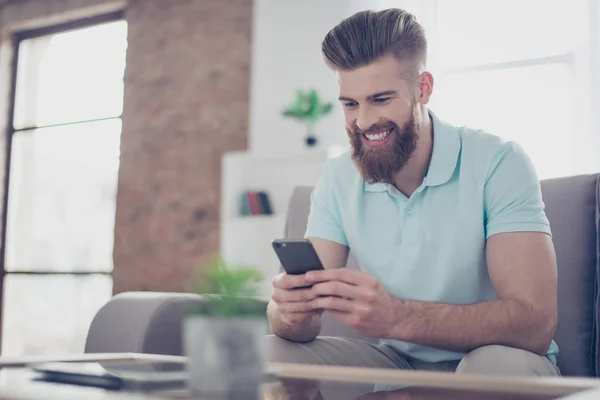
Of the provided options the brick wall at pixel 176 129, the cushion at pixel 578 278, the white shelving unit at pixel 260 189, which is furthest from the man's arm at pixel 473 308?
the brick wall at pixel 176 129

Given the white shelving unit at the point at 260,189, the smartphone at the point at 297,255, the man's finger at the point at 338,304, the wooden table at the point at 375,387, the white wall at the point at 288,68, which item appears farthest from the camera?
the white wall at the point at 288,68

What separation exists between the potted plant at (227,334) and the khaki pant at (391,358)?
58 centimetres

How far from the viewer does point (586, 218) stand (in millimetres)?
1587

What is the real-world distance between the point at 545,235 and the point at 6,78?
4.84 m

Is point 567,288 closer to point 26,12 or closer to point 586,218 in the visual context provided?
point 586,218

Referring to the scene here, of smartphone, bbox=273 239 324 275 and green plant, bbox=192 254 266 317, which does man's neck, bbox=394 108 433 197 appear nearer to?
smartphone, bbox=273 239 324 275

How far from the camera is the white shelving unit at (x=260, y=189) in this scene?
3730 millimetres

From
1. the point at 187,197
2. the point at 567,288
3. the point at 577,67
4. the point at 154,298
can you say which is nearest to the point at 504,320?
the point at 567,288

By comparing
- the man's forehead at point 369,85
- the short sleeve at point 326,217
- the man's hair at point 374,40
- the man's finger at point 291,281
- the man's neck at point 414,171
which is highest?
the man's hair at point 374,40

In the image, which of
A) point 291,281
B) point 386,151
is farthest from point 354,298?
point 386,151

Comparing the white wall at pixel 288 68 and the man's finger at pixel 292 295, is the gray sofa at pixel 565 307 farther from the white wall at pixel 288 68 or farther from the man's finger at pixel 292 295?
the white wall at pixel 288 68

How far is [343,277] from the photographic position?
4.05 feet

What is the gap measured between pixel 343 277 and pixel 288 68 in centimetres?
304

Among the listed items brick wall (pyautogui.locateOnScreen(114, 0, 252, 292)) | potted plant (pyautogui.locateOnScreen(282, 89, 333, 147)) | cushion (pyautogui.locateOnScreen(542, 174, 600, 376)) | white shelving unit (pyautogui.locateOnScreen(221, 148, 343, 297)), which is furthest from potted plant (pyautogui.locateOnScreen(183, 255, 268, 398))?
brick wall (pyautogui.locateOnScreen(114, 0, 252, 292))
